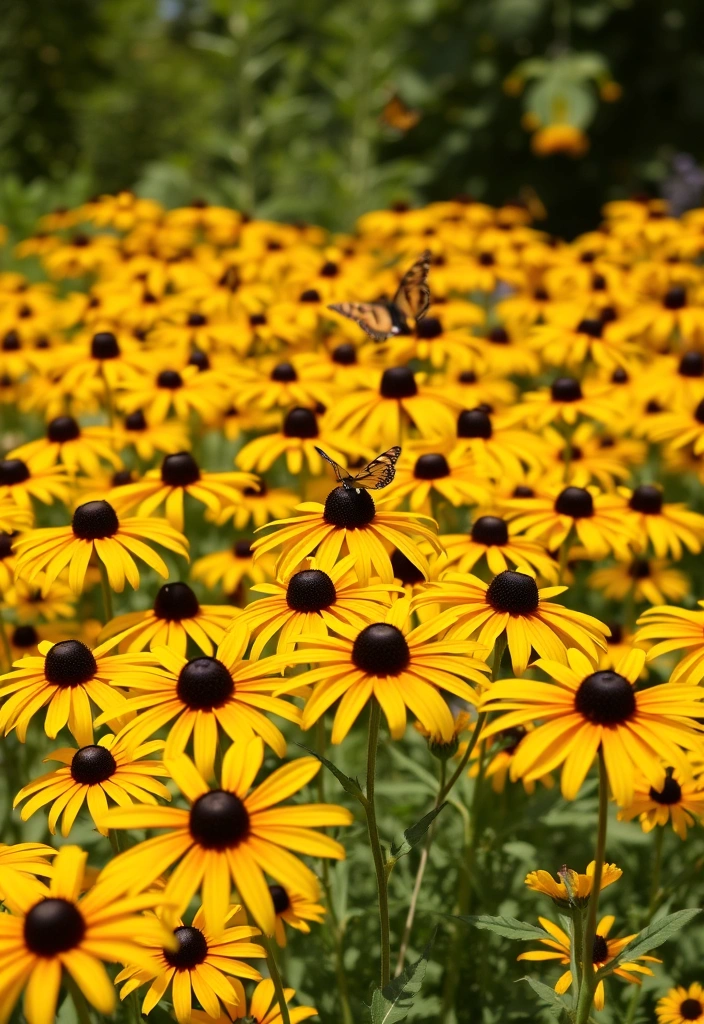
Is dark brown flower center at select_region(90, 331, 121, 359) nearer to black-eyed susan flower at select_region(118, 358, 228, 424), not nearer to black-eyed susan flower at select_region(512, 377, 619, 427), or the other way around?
black-eyed susan flower at select_region(118, 358, 228, 424)

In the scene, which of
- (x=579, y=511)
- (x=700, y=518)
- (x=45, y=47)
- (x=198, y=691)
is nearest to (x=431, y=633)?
(x=198, y=691)

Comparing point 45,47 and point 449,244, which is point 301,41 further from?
point 449,244

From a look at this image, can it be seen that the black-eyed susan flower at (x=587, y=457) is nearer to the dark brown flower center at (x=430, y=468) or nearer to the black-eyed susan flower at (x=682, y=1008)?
the dark brown flower center at (x=430, y=468)

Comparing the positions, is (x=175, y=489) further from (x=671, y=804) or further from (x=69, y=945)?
(x=69, y=945)

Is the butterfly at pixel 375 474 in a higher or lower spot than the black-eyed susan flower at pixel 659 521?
lower

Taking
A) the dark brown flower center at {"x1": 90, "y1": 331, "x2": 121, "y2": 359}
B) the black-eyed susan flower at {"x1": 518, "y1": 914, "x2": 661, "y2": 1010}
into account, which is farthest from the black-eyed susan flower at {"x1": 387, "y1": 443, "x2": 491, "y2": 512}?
the dark brown flower center at {"x1": 90, "y1": 331, "x2": 121, "y2": 359}

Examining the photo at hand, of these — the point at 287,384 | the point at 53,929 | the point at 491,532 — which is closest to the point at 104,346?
the point at 287,384

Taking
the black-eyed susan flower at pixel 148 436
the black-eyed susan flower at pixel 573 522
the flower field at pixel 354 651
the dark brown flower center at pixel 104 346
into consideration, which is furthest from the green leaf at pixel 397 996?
the dark brown flower center at pixel 104 346
